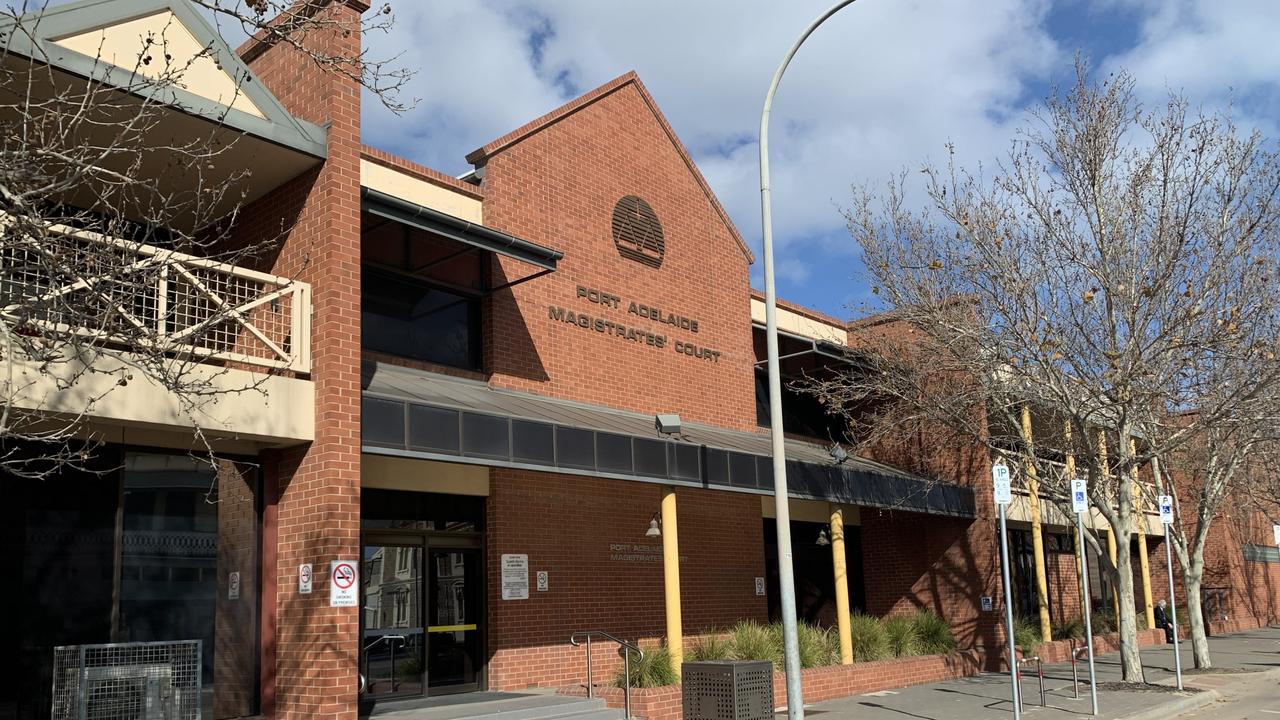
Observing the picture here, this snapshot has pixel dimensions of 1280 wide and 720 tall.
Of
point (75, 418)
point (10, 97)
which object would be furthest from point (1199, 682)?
point (10, 97)

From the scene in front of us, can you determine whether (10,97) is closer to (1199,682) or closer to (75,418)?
(75,418)

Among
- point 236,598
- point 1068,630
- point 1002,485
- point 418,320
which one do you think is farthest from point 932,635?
point 236,598

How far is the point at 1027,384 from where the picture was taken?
765 inches

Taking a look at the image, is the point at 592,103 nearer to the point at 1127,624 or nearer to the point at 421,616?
the point at 421,616

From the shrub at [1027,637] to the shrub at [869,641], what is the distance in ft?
12.9

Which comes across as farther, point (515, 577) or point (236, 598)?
point (515, 577)

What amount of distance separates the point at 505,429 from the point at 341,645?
318 centimetres

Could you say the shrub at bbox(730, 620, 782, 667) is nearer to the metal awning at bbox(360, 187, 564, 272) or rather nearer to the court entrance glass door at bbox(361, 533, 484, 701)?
the court entrance glass door at bbox(361, 533, 484, 701)

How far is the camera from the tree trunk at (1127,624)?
18.8m

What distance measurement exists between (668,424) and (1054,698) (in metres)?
7.97

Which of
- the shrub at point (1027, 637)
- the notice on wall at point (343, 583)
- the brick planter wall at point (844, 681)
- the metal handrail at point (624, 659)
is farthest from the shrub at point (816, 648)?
the notice on wall at point (343, 583)

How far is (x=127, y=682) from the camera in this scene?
9.76m

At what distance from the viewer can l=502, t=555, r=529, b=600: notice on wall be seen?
620 inches

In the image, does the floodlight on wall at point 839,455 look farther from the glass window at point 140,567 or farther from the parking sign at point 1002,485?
the glass window at point 140,567
